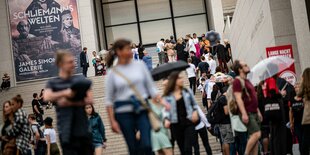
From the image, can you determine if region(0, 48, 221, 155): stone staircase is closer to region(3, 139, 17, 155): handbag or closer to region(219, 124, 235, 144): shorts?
region(219, 124, 235, 144): shorts

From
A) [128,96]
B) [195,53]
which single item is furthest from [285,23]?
[195,53]

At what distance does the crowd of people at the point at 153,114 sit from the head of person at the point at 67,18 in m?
20.9

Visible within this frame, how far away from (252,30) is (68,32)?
1722 centimetres

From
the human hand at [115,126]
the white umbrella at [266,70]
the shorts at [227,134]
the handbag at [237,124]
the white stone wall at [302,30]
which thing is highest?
the white stone wall at [302,30]

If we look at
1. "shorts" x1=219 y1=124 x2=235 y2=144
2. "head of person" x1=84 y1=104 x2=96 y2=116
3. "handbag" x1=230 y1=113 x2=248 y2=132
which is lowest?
"shorts" x1=219 y1=124 x2=235 y2=144

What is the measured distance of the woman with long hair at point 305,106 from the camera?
10.2 meters

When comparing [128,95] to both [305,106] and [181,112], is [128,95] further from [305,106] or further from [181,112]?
[305,106]

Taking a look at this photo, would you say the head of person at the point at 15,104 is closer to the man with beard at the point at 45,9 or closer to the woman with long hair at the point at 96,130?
the woman with long hair at the point at 96,130

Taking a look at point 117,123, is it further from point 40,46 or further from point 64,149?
point 40,46

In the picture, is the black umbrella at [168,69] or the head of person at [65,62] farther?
the black umbrella at [168,69]

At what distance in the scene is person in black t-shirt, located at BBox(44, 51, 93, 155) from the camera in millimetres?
7000

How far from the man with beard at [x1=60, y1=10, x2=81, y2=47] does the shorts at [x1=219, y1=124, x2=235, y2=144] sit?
78.9 ft

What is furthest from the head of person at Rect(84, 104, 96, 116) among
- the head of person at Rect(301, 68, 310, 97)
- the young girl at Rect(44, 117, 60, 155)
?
the head of person at Rect(301, 68, 310, 97)

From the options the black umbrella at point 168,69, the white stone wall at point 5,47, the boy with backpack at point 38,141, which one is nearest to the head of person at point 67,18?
the white stone wall at point 5,47
